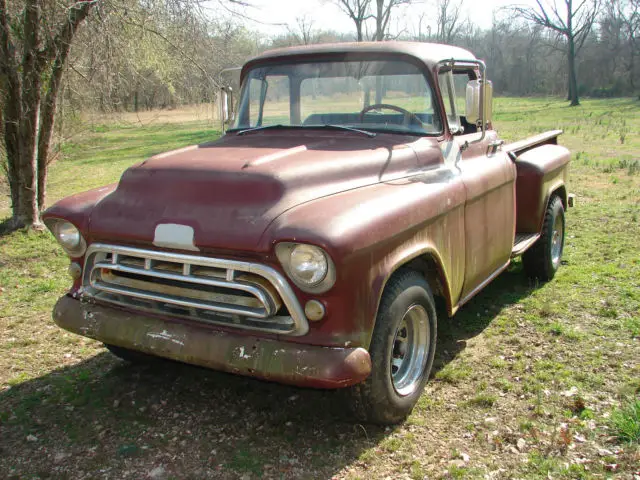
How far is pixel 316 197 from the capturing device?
2949 mm

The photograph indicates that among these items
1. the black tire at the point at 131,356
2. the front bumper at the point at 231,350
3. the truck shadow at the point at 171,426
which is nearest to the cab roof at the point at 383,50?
the truck shadow at the point at 171,426

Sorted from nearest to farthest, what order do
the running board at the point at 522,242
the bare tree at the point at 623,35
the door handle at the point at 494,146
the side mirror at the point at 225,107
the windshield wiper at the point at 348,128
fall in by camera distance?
the windshield wiper at the point at 348,128 → the door handle at the point at 494,146 → the running board at the point at 522,242 → the side mirror at the point at 225,107 → the bare tree at the point at 623,35

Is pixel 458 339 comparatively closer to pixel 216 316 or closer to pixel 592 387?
pixel 592 387

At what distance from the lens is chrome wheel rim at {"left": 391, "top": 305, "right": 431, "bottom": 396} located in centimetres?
321

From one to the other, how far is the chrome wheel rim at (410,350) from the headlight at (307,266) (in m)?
0.76

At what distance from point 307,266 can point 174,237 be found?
0.70 metres

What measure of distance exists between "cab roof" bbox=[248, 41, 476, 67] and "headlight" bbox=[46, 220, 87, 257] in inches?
75.8

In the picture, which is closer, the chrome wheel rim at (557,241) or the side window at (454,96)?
the side window at (454,96)

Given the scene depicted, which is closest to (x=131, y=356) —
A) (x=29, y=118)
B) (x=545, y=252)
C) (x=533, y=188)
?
(x=533, y=188)

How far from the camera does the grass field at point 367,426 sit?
113 inches

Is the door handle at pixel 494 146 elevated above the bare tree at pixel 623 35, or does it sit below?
below

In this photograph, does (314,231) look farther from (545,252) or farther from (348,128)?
(545,252)

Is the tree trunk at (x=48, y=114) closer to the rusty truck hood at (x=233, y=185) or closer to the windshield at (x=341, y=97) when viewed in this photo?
the windshield at (x=341, y=97)

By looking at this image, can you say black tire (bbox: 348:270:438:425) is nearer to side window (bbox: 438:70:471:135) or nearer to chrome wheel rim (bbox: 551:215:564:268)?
side window (bbox: 438:70:471:135)
